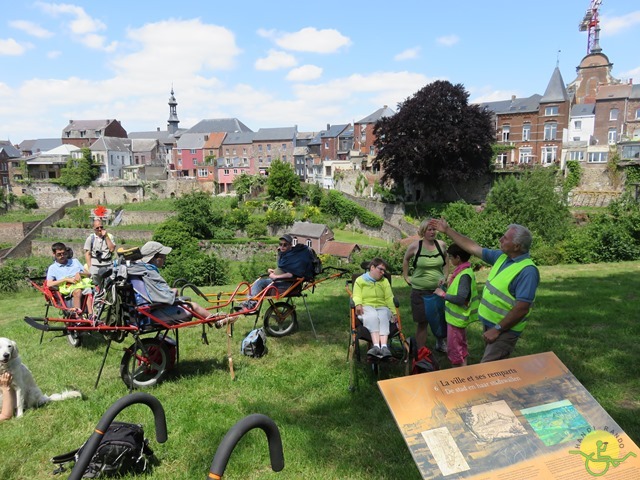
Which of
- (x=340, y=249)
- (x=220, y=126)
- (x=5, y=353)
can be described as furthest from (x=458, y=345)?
(x=220, y=126)

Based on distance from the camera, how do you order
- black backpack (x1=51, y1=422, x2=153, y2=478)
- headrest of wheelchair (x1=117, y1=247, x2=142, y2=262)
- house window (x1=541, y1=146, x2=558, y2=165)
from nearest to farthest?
1. black backpack (x1=51, y1=422, x2=153, y2=478)
2. headrest of wheelchair (x1=117, y1=247, x2=142, y2=262)
3. house window (x1=541, y1=146, x2=558, y2=165)

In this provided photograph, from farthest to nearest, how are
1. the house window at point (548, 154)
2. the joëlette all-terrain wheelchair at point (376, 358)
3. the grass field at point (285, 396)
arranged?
the house window at point (548, 154)
the joëlette all-terrain wheelchair at point (376, 358)
the grass field at point (285, 396)

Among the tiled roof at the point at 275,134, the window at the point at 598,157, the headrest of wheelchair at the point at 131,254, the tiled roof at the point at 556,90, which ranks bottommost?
the headrest of wheelchair at the point at 131,254

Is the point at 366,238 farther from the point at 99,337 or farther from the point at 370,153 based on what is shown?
the point at 99,337

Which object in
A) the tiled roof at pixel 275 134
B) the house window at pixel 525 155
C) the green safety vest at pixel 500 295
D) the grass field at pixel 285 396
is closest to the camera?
the grass field at pixel 285 396

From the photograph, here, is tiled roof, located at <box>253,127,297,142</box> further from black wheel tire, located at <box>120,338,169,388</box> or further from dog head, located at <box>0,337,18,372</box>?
dog head, located at <box>0,337,18,372</box>

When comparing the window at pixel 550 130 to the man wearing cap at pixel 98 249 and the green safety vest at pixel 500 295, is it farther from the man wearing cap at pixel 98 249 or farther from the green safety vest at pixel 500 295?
the man wearing cap at pixel 98 249

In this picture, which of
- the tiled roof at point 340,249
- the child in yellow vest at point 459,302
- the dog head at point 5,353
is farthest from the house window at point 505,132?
the dog head at point 5,353

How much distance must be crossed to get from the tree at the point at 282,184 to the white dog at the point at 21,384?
52.0m

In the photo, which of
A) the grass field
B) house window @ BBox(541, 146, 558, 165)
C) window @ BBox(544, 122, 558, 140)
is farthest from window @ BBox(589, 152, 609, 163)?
the grass field

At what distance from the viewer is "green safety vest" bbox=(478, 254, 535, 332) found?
4398 mm

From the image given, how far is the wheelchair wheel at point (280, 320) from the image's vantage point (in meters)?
7.88

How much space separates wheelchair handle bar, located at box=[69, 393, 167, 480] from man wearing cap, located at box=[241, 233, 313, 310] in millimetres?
4128

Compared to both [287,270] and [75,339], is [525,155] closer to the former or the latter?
[287,270]
